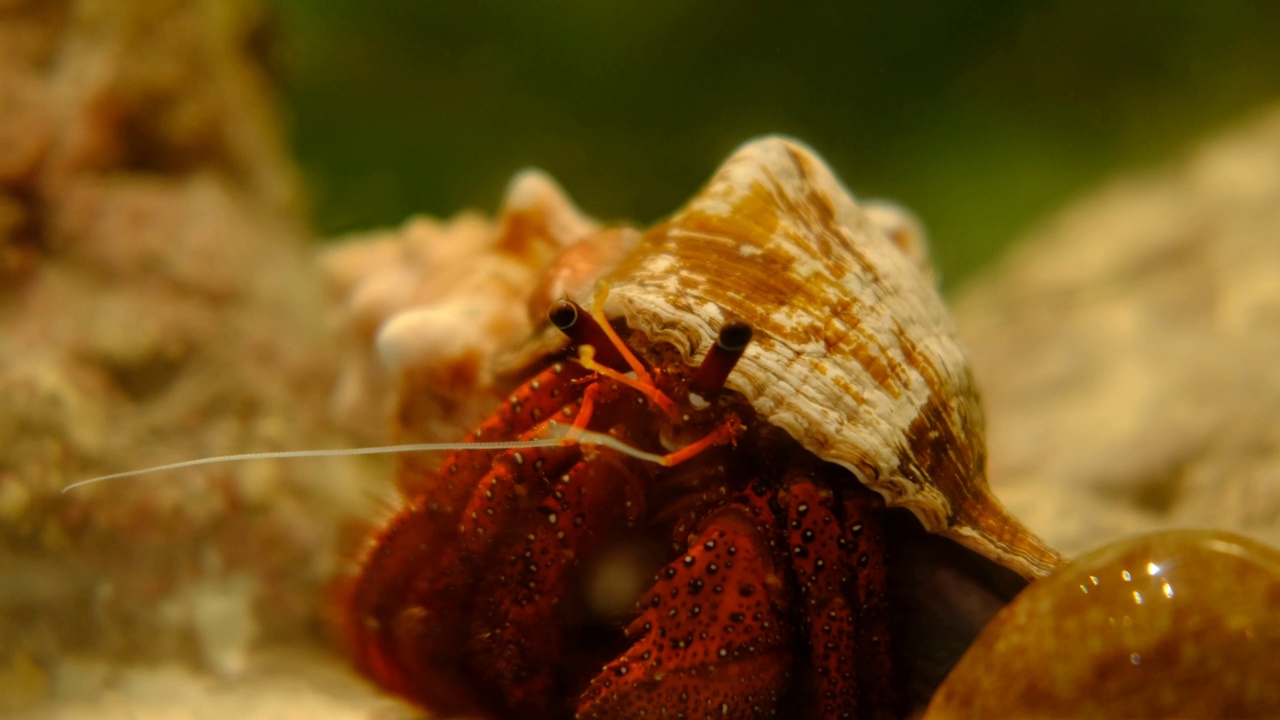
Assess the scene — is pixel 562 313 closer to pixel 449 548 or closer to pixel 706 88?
pixel 449 548

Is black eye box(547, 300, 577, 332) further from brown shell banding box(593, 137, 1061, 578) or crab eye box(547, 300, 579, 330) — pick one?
brown shell banding box(593, 137, 1061, 578)

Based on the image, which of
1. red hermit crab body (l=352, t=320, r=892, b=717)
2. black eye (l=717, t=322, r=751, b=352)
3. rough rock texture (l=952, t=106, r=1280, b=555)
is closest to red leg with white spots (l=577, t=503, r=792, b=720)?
red hermit crab body (l=352, t=320, r=892, b=717)

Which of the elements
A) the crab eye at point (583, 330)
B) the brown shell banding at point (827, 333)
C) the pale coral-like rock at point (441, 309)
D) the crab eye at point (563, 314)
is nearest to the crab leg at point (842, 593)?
the brown shell banding at point (827, 333)

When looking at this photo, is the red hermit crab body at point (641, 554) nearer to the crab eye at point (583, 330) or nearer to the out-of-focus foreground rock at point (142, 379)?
the crab eye at point (583, 330)

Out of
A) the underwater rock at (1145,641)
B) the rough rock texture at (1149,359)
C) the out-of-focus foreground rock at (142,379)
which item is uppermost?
the rough rock texture at (1149,359)

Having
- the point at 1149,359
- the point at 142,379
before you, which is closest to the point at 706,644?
the point at 142,379
